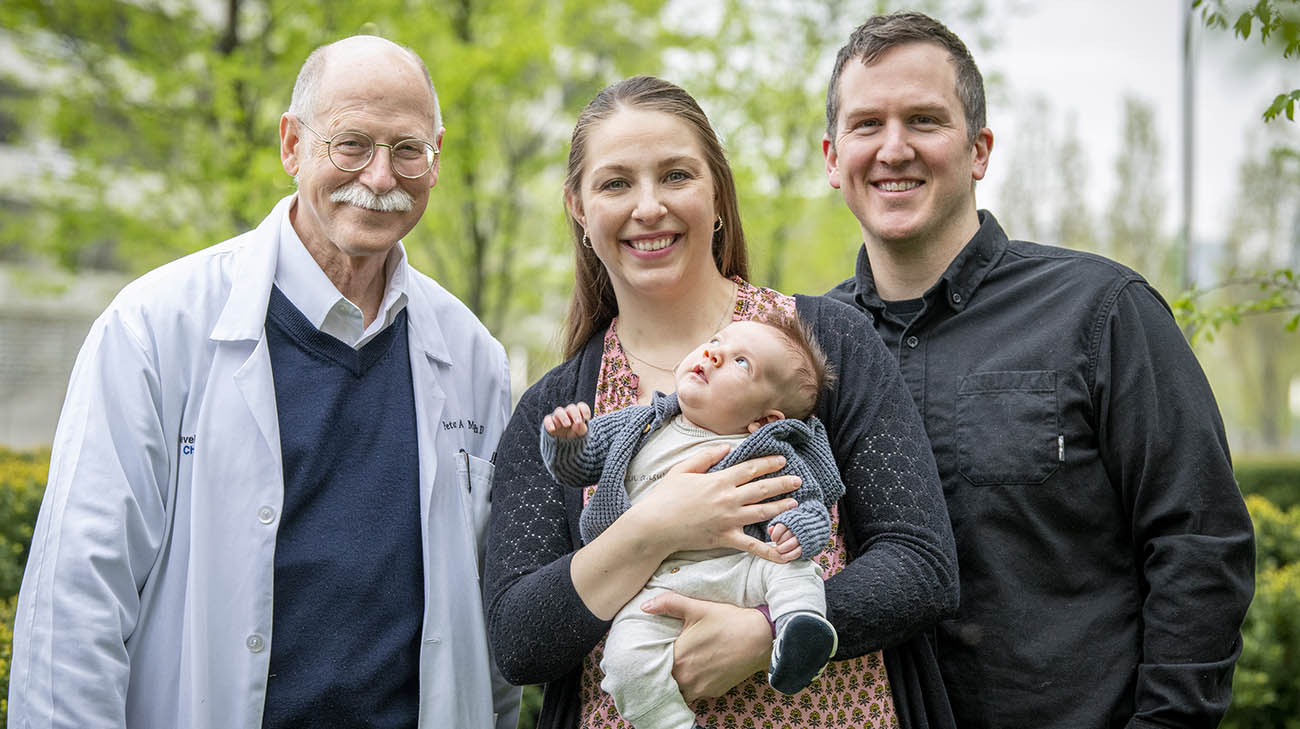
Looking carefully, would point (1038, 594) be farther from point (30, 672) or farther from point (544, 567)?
point (30, 672)

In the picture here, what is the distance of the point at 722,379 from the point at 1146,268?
3239 cm

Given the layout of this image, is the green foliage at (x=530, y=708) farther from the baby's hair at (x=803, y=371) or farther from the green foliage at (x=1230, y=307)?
the green foliage at (x=1230, y=307)

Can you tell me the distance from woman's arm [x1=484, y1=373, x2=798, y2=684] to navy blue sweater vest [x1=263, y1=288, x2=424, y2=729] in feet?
1.68

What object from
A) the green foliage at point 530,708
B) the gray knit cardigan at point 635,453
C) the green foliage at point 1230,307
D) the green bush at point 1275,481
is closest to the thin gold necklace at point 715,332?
the gray knit cardigan at point 635,453

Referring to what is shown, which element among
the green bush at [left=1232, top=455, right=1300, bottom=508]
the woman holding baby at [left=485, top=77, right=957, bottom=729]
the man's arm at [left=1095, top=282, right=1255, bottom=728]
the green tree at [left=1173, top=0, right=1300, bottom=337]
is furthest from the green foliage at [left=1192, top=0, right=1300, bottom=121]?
the green bush at [left=1232, top=455, right=1300, bottom=508]

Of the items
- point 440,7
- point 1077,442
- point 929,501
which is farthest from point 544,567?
point 440,7

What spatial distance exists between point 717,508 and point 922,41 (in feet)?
5.32

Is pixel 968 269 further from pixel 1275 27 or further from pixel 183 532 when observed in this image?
pixel 183 532

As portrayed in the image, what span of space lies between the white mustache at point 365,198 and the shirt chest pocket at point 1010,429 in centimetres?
175

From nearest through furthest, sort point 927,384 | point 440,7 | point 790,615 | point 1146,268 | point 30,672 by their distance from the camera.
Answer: point 790,615 → point 30,672 → point 927,384 → point 440,7 → point 1146,268

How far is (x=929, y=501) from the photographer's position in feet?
8.48

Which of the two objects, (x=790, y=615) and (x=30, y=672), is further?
(x=30, y=672)

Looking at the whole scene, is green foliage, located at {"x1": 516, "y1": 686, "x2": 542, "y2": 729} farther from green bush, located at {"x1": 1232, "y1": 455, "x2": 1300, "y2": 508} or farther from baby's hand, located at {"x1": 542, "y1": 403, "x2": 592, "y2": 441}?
green bush, located at {"x1": 1232, "y1": 455, "x2": 1300, "y2": 508}

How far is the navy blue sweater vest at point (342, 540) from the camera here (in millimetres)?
3035
